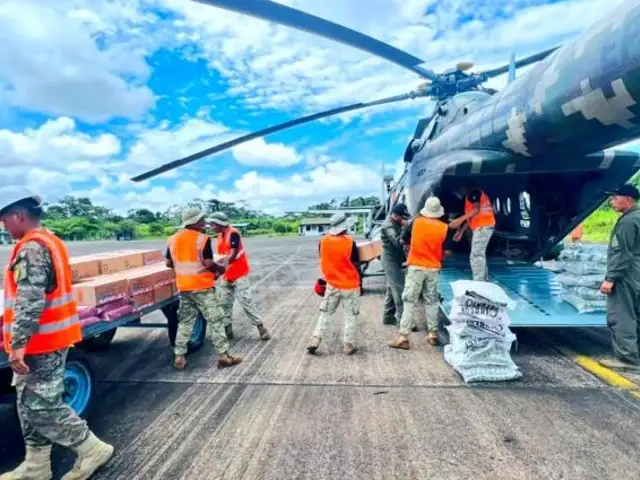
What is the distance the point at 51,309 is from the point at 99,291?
96 cm

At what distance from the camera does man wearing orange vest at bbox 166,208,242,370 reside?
460 centimetres

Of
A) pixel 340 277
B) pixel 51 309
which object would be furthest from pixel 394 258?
pixel 51 309

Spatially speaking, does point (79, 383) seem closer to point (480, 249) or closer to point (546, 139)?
point (480, 249)

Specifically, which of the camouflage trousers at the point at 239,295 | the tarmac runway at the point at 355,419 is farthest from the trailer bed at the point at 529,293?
the camouflage trousers at the point at 239,295

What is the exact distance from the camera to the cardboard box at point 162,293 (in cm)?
469

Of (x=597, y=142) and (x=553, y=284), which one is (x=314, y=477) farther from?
(x=553, y=284)

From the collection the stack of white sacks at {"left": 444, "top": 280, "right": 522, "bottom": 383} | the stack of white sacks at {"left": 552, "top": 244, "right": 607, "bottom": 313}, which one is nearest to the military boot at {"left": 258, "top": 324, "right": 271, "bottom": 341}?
the stack of white sacks at {"left": 444, "top": 280, "right": 522, "bottom": 383}

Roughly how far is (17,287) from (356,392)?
2.75 meters

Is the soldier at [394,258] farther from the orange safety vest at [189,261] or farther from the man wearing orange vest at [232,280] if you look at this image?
the orange safety vest at [189,261]

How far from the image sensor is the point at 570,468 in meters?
2.64

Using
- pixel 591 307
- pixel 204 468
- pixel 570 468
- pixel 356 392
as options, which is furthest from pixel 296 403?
pixel 591 307

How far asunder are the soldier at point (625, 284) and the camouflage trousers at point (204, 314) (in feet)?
13.1

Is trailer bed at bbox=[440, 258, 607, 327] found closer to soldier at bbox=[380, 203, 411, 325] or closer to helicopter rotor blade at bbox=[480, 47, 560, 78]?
soldier at bbox=[380, 203, 411, 325]

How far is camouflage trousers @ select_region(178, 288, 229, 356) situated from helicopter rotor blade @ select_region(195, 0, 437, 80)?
3.04 m
